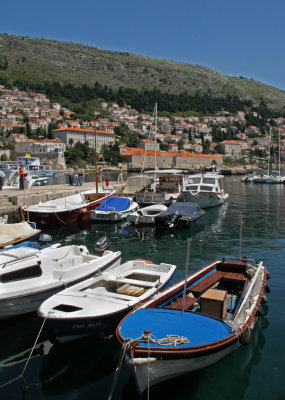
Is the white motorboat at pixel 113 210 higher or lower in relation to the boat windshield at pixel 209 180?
lower

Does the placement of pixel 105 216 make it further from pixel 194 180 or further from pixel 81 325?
pixel 81 325

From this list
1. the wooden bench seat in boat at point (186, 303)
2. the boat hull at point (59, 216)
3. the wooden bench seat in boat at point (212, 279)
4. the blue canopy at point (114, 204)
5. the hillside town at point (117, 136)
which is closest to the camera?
the wooden bench seat in boat at point (186, 303)

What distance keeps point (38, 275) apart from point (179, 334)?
4414 mm

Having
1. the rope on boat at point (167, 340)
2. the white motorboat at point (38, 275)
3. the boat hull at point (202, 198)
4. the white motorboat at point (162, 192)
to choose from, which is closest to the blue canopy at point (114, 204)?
the white motorboat at point (162, 192)

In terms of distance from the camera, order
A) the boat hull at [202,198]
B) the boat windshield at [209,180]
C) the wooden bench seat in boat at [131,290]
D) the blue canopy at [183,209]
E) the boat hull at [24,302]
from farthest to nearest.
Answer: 1. the boat windshield at [209,180]
2. the boat hull at [202,198]
3. the blue canopy at [183,209]
4. the wooden bench seat in boat at [131,290]
5. the boat hull at [24,302]

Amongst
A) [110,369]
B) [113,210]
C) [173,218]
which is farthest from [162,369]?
[113,210]

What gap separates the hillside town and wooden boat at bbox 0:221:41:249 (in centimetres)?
Result: 7505

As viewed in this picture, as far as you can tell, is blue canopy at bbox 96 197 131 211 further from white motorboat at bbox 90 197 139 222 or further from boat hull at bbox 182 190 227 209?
boat hull at bbox 182 190 227 209

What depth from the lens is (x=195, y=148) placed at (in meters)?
159

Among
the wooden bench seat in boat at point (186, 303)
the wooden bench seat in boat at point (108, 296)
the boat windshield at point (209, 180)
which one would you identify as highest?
the boat windshield at point (209, 180)

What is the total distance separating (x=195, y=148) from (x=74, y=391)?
15855 cm

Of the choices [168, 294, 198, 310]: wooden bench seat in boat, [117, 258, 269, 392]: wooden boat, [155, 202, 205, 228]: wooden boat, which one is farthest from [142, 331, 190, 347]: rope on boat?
[155, 202, 205, 228]: wooden boat

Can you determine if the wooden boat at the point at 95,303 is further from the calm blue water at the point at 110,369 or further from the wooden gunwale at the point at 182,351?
the wooden gunwale at the point at 182,351

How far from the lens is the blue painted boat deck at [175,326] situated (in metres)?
5.38
